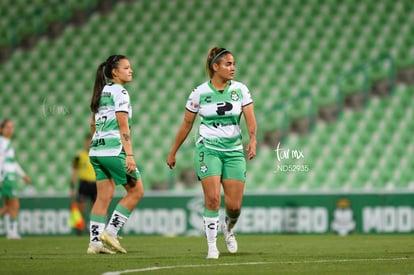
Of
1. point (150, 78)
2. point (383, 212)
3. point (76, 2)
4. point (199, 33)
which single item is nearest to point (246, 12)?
point (199, 33)

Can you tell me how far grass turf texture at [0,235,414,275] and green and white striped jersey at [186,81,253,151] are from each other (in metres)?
1.14

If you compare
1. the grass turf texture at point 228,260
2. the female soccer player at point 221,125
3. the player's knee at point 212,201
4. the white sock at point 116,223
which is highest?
the female soccer player at point 221,125

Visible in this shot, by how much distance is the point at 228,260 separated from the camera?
8.50m

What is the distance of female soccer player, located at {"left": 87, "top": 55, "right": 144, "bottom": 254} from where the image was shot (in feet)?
30.9

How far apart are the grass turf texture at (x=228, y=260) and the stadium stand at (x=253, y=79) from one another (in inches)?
260

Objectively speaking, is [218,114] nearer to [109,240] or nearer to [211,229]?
[211,229]

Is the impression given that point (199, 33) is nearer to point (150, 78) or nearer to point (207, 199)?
point (150, 78)

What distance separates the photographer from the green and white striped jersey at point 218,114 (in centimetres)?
880

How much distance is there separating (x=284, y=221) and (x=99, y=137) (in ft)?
23.2

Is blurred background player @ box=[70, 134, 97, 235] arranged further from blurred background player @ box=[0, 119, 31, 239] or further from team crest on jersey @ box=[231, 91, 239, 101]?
team crest on jersey @ box=[231, 91, 239, 101]

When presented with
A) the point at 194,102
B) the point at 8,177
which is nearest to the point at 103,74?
the point at 194,102

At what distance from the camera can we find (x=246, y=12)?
21.9 metres

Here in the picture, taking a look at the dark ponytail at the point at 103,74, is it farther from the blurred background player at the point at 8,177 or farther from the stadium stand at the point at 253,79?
the stadium stand at the point at 253,79

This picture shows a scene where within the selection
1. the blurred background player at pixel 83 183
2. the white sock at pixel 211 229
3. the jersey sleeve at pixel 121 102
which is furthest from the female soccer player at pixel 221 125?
the blurred background player at pixel 83 183
